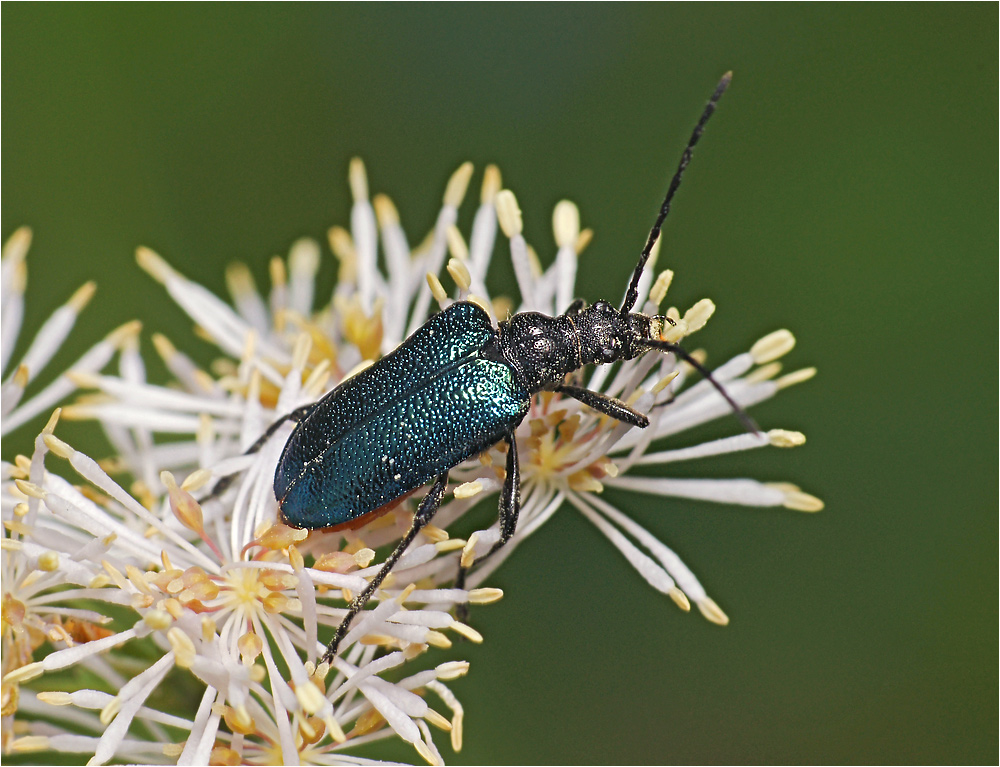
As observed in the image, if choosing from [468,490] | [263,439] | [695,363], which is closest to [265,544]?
[263,439]

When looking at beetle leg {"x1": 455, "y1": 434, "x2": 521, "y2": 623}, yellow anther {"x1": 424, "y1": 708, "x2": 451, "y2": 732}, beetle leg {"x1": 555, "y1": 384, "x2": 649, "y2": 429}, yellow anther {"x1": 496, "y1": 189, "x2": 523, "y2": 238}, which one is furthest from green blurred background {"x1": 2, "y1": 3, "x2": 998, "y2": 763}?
yellow anther {"x1": 424, "y1": 708, "x2": 451, "y2": 732}

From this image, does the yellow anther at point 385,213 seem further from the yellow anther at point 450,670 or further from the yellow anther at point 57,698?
the yellow anther at point 57,698

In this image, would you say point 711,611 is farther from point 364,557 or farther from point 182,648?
point 182,648

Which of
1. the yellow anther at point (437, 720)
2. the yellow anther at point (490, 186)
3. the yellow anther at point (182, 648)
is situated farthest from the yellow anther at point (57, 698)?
the yellow anther at point (490, 186)

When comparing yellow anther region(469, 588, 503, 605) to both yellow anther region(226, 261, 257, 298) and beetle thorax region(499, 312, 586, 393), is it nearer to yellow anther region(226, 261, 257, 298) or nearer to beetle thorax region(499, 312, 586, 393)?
beetle thorax region(499, 312, 586, 393)

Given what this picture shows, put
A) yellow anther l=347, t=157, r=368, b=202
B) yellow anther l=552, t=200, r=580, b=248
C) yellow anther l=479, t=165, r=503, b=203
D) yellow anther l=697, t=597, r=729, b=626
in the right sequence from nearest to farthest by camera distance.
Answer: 1. yellow anther l=697, t=597, r=729, b=626
2. yellow anther l=552, t=200, r=580, b=248
3. yellow anther l=479, t=165, r=503, b=203
4. yellow anther l=347, t=157, r=368, b=202
